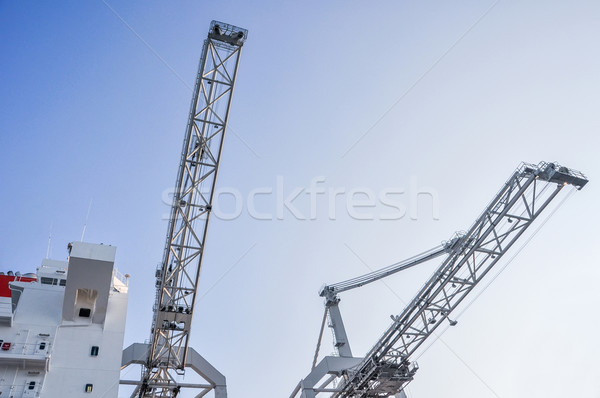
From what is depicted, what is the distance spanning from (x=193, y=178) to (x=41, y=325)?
11459mm

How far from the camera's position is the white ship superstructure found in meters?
26.1

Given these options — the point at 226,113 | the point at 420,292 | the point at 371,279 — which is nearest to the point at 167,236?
the point at 226,113

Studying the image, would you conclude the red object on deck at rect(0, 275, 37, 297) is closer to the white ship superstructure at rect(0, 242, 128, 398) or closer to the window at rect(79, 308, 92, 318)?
the white ship superstructure at rect(0, 242, 128, 398)

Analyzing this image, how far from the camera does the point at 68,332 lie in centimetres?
2861

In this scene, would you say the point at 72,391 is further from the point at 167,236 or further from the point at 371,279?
the point at 371,279

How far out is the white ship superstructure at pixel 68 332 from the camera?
2614 cm

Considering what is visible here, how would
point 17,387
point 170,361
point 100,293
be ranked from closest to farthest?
point 17,387 → point 100,293 → point 170,361

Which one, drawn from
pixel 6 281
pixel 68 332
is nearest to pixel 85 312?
pixel 68 332

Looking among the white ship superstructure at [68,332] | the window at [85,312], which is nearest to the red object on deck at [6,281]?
the white ship superstructure at [68,332]

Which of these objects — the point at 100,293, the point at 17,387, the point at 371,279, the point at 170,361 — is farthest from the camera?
the point at 371,279

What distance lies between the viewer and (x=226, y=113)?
28.0 m

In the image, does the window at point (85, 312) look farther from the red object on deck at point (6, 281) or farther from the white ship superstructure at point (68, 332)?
the red object on deck at point (6, 281)

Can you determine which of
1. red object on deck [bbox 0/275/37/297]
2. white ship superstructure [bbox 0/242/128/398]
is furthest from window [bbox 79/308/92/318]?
red object on deck [bbox 0/275/37/297]

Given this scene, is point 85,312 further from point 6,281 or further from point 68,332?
point 6,281
